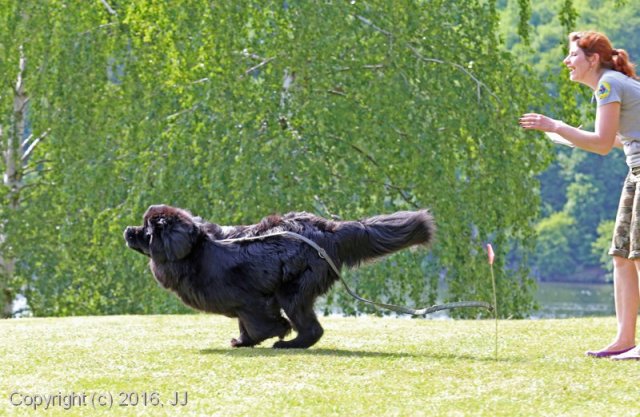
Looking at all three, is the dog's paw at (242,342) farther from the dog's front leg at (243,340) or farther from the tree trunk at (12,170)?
the tree trunk at (12,170)

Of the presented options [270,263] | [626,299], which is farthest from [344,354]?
[626,299]

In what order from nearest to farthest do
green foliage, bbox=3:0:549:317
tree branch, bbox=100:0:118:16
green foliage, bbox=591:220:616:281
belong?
green foliage, bbox=3:0:549:317, tree branch, bbox=100:0:118:16, green foliage, bbox=591:220:616:281

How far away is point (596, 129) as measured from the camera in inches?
270

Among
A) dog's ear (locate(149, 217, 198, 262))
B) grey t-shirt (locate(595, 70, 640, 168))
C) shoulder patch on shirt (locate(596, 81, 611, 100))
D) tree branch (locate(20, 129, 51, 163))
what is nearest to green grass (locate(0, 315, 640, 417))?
dog's ear (locate(149, 217, 198, 262))

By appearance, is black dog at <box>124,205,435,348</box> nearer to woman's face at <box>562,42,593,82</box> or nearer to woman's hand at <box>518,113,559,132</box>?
woman's hand at <box>518,113,559,132</box>

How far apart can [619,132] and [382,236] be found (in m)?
1.59

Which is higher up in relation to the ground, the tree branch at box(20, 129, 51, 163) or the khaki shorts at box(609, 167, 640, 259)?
the tree branch at box(20, 129, 51, 163)

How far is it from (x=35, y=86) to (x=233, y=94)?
4.42m

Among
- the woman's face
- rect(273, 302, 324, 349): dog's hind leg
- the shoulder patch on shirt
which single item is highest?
the woman's face

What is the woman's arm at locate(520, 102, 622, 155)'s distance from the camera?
→ 22.1ft

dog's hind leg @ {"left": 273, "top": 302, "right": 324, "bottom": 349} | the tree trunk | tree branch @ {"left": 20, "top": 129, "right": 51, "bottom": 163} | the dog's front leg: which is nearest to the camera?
dog's hind leg @ {"left": 273, "top": 302, "right": 324, "bottom": 349}

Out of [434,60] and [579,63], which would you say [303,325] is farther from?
[434,60]

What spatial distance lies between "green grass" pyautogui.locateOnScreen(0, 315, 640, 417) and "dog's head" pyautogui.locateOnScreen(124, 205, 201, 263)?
2.07 feet

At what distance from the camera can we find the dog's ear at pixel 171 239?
7.65 m
